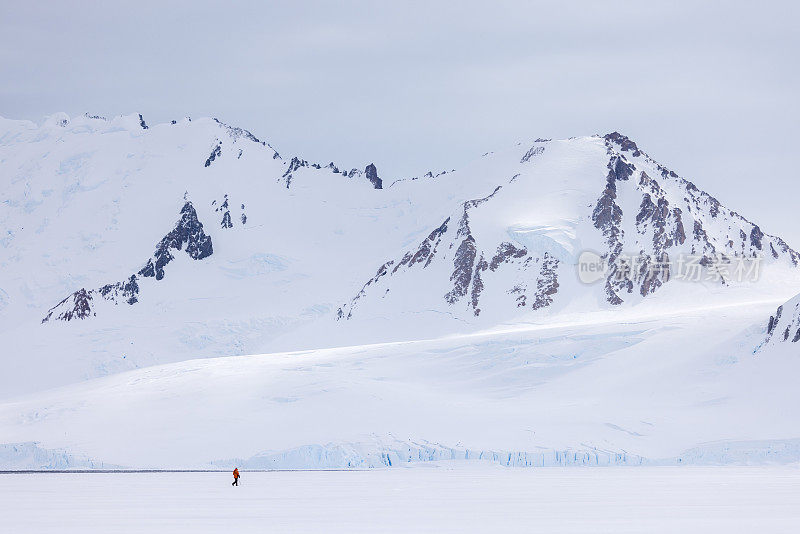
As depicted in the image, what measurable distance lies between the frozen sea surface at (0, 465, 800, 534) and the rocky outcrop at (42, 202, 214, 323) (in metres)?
84.6

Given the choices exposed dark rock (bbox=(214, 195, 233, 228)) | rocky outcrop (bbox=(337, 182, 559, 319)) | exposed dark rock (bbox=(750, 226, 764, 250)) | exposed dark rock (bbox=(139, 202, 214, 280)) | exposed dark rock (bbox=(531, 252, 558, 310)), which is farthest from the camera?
exposed dark rock (bbox=(214, 195, 233, 228))

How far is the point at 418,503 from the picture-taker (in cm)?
3856

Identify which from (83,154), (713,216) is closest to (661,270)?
(713,216)

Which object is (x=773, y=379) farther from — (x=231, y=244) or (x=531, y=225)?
(x=231, y=244)

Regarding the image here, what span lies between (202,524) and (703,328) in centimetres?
7024

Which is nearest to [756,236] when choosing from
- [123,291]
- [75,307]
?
[123,291]

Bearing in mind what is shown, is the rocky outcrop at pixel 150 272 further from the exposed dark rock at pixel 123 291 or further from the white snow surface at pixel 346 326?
the white snow surface at pixel 346 326

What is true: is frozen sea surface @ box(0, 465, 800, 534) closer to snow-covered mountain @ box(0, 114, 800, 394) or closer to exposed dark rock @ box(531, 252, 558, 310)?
exposed dark rock @ box(531, 252, 558, 310)

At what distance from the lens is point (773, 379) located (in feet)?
263

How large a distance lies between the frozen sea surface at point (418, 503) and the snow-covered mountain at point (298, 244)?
203 feet

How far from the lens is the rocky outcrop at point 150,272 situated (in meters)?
142

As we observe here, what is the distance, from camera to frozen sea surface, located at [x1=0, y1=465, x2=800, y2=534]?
99.1 feet

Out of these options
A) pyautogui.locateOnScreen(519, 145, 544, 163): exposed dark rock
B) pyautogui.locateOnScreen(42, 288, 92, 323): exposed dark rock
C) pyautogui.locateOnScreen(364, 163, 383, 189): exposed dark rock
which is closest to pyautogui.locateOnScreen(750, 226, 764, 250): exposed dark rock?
pyautogui.locateOnScreen(519, 145, 544, 163): exposed dark rock

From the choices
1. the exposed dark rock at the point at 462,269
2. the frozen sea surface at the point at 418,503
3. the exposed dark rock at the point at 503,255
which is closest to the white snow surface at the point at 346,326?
the exposed dark rock at the point at 503,255
